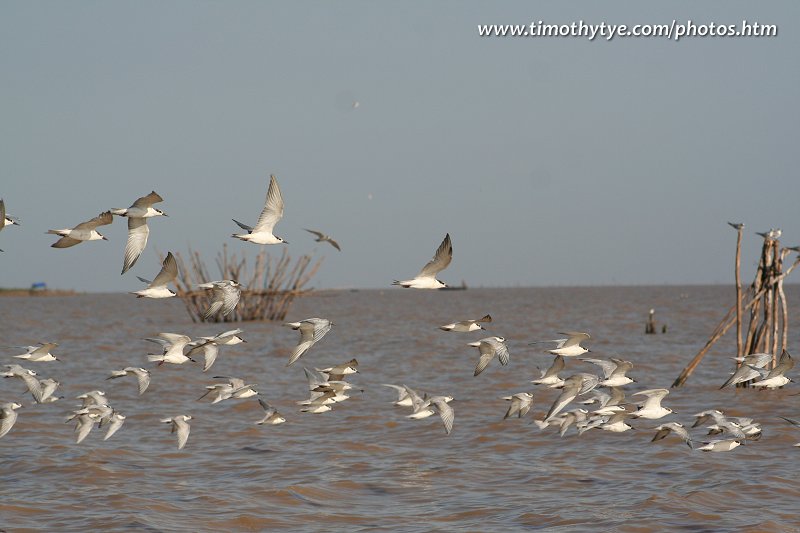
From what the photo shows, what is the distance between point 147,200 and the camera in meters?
10.6

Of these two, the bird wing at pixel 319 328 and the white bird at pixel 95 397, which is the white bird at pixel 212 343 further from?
the white bird at pixel 95 397

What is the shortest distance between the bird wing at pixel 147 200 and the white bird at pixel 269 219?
3.19 feet

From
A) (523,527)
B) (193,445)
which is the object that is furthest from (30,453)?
(523,527)

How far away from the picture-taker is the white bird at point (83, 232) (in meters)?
10.6

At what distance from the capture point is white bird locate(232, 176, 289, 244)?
10977 millimetres

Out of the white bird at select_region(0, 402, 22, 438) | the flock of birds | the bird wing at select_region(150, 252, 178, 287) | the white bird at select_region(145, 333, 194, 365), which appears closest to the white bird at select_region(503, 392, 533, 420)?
the flock of birds

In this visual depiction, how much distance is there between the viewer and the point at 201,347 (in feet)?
39.6

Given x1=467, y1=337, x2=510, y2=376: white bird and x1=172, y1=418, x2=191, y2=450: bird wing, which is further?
x1=172, y1=418, x2=191, y2=450: bird wing

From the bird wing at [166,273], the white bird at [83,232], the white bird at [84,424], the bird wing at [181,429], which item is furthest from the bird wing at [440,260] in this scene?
the white bird at [84,424]

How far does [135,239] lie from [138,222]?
236 mm

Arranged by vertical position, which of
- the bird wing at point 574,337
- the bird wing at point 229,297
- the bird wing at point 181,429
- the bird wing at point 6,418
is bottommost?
the bird wing at point 181,429

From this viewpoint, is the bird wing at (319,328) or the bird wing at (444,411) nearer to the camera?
the bird wing at (319,328)

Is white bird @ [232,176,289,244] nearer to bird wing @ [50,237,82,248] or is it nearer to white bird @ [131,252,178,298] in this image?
white bird @ [131,252,178,298]

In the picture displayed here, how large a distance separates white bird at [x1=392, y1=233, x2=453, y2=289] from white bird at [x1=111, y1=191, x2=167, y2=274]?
301 cm
